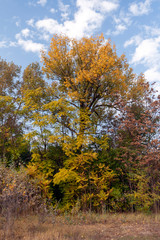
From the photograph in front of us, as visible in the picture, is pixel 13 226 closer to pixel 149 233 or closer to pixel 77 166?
pixel 149 233

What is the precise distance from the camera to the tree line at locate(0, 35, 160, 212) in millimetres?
10266

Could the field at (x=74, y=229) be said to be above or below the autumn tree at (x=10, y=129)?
below

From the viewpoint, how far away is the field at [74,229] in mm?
5922

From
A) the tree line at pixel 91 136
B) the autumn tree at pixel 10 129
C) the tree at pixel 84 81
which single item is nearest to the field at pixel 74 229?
the tree line at pixel 91 136

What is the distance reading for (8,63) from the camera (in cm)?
2138

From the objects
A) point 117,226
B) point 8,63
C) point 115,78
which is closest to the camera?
point 117,226

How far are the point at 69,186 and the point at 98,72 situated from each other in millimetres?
7447

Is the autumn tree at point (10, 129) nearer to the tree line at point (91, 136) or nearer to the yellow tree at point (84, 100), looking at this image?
the tree line at point (91, 136)

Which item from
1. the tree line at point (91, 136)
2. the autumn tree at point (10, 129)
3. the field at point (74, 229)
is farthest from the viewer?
the autumn tree at point (10, 129)

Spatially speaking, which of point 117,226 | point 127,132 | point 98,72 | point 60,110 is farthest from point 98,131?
point 117,226

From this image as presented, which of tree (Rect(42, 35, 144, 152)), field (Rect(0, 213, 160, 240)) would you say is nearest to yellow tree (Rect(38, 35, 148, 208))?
tree (Rect(42, 35, 144, 152))

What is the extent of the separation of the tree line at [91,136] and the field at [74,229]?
174 centimetres

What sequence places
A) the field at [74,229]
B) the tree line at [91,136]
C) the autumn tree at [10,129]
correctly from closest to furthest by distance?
the field at [74,229] < the tree line at [91,136] < the autumn tree at [10,129]

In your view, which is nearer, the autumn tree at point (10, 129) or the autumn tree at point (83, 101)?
the autumn tree at point (83, 101)
